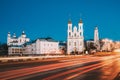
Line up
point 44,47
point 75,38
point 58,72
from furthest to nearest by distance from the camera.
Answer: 1. point 75,38
2. point 44,47
3. point 58,72

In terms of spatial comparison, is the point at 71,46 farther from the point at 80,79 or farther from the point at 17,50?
the point at 80,79

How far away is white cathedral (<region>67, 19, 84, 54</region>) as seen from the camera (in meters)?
185

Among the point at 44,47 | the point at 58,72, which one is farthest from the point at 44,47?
the point at 58,72

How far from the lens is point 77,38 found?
187 meters

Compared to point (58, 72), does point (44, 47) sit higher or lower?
higher

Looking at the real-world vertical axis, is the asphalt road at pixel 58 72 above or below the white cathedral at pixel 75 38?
below

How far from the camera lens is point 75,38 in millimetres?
187625

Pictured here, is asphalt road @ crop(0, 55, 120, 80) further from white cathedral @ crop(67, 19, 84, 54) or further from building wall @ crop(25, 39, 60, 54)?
white cathedral @ crop(67, 19, 84, 54)

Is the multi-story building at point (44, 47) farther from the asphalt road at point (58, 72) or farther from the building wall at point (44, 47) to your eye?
the asphalt road at point (58, 72)

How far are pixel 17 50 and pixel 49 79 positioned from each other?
609 feet

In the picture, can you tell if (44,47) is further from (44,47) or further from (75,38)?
(75,38)

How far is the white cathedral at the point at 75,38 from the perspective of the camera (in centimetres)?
18462

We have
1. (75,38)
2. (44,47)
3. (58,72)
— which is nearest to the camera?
(58,72)

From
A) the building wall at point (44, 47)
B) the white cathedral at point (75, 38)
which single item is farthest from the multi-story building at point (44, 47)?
the white cathedral at point (75, 38)
